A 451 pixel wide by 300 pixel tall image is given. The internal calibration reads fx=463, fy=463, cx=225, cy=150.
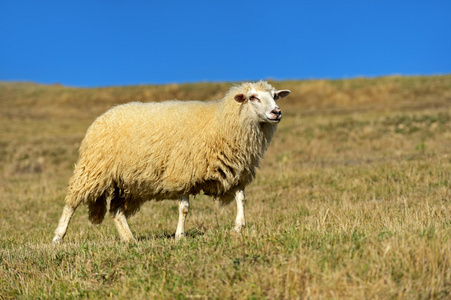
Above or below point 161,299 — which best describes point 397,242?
above

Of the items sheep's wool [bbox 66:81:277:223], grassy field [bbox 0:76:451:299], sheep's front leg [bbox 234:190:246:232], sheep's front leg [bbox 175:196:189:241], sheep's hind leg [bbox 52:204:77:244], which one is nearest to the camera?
grassy field [bbox 0:76:451:299]

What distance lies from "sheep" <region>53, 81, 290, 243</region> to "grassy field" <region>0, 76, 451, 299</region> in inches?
29.1

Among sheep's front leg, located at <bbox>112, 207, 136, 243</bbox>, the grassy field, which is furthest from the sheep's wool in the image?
the grassy field

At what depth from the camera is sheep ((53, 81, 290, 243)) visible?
6852 millimetres

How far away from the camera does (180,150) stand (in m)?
6.95

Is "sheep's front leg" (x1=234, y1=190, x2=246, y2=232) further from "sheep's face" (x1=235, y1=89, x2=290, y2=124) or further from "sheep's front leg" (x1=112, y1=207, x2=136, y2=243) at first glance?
"sheep's front leg" (x1=112, y1=207, x2=136, y2=243)

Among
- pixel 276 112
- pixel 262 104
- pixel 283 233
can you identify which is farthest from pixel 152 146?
pixel 283 233

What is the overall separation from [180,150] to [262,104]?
4.61ft

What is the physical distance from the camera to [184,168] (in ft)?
22.5

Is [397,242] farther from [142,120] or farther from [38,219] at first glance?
[38,219]

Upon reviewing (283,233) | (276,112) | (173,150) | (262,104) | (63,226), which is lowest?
(63,226)

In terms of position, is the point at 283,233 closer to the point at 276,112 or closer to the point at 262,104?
the point at 276,112

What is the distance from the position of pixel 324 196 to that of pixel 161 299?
6804 mm

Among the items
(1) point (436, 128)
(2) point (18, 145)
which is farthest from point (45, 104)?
(1) point (436, 128)
